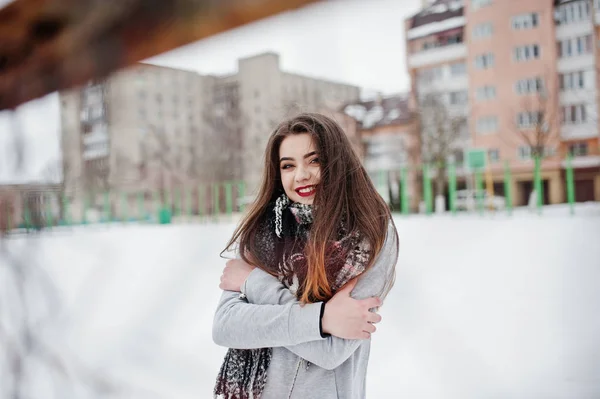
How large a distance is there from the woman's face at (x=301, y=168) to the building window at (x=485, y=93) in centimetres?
199

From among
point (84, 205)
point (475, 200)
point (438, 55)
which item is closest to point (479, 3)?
point (438, 55)

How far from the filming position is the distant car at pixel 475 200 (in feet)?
7.92

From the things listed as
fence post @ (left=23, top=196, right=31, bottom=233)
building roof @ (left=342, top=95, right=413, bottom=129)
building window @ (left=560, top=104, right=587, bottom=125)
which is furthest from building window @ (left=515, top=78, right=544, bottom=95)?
fence post @ (left=23, top=196, right=31, bottom=233)

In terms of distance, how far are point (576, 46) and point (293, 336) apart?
1.34m

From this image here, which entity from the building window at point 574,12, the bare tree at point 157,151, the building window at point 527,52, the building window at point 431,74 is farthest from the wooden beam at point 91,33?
the building window at point 431,74

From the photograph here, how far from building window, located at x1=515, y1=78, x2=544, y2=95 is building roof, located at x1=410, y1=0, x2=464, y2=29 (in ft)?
1.19

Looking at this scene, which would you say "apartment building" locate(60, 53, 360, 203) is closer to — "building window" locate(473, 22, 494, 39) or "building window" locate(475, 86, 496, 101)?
"building window" locate(473, 22, 494, 39)

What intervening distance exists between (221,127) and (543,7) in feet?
4.05

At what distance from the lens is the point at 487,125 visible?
2.29 meters

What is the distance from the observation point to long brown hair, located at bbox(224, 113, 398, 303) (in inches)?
13.2

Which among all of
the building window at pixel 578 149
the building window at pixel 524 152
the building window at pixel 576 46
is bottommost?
the building window at pixel 578 149

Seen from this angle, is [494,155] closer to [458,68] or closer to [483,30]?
[458,68]

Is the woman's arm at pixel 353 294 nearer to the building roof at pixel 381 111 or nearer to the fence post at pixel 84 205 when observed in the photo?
the fence post at pixel 84 205

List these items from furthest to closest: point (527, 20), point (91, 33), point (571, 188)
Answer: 1. point (571, 188)
2. point (527, 20)
3. point (91, 33)
